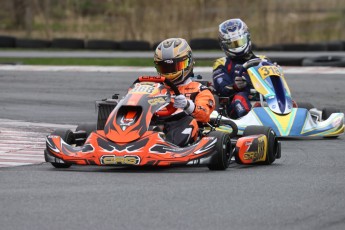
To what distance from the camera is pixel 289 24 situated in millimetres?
29000

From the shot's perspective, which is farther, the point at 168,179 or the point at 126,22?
the point at 126,22

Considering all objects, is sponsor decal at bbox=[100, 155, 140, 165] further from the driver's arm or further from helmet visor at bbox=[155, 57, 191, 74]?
helmet visor at bbox=[155, 57, 191, 74]

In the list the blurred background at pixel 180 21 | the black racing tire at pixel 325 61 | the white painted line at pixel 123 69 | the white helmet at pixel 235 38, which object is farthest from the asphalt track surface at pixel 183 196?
the blurred background at pixel 180 21

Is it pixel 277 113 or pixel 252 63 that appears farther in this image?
pixel 252 63

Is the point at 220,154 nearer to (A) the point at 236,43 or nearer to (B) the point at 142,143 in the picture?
(B) the point at 142,143

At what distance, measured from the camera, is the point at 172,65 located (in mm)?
9812

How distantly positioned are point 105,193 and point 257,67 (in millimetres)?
5640

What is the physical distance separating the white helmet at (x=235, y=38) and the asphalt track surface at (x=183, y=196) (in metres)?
2.21

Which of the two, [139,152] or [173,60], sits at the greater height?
[173,60]

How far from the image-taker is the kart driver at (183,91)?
9.40m


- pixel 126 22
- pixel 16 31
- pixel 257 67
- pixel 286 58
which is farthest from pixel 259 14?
pixel 257 67

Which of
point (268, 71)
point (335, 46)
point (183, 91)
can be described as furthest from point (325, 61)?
point (183, 91)

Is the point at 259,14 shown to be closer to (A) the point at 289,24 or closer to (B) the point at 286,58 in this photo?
(A) the point at 289,24

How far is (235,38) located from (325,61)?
9980 mm
